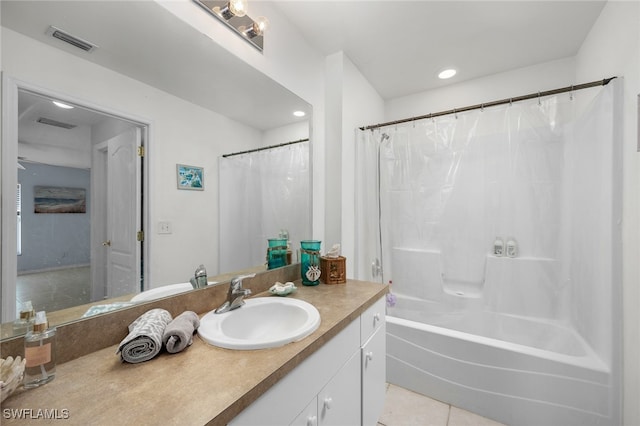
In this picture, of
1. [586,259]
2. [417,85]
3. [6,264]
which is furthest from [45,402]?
[417,85]

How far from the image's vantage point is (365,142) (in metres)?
2.13

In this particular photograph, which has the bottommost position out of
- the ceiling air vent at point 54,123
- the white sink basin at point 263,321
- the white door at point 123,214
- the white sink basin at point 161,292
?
the white sink basin at point 263,321

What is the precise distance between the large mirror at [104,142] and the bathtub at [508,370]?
4.62ft

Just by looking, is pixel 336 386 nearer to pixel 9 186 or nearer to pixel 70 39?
pixel 9 186

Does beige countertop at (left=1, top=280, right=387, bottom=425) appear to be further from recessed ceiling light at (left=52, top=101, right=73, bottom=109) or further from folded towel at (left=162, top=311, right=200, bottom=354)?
recessed ceiling light at (left=52, top=101, right=73, bottom=109)

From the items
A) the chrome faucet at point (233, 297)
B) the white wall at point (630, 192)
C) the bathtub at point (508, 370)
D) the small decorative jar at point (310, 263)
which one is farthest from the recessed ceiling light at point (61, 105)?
the white wall at point (630, 192)

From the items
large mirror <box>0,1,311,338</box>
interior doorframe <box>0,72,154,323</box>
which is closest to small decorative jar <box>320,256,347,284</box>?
large mirror <box>0,1,311,338</box>

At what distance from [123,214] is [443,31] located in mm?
2103

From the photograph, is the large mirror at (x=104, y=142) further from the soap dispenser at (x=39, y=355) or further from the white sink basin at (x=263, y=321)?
the white sink basin at (x=263, y=321)

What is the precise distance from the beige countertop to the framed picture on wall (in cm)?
56

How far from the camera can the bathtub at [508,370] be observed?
1314mm

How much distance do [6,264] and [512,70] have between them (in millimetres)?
3213

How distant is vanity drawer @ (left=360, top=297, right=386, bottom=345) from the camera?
114 cm

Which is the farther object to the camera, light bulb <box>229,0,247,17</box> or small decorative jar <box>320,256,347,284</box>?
small decorative jar <box>320,256,347,284</box>
